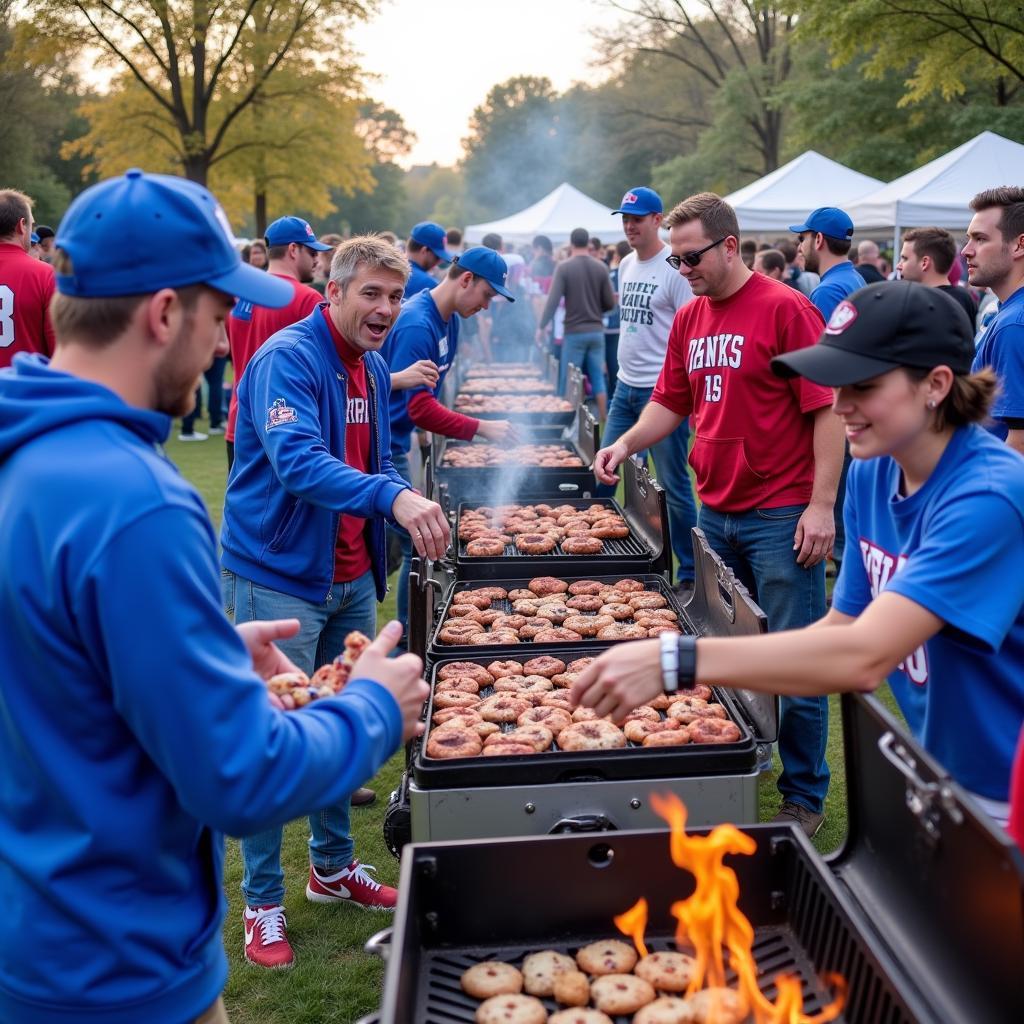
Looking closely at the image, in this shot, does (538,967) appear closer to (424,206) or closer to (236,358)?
(236,358)

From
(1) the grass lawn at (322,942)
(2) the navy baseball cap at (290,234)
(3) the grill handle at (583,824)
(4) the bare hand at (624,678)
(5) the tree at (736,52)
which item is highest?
(5) the tree at (736,52)

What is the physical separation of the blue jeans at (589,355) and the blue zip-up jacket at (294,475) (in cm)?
933

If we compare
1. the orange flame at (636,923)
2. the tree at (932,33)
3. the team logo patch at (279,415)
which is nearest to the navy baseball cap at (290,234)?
the team logo patch at (279,415)

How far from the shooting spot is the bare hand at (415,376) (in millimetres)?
6121

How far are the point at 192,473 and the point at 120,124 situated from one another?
1626 cm

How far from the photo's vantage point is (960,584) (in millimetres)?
2193

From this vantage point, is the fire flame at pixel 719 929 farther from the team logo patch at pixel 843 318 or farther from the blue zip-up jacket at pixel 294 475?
the blue zip-up jacket at pixel 294 475

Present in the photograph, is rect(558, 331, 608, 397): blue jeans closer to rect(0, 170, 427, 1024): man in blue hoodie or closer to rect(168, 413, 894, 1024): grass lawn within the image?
rect(168, 413, 894, 1024): grass lawn

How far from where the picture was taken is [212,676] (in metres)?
1.62

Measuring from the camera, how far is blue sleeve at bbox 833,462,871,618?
9.27 feet

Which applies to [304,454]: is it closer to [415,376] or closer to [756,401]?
[756,401]

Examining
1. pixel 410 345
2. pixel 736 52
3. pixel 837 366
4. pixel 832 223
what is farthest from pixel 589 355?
pixel 736 52

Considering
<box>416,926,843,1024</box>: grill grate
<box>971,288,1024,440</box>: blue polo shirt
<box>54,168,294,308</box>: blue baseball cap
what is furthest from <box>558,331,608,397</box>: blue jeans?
<box>54,168,294,308</box>: blue baseball cap

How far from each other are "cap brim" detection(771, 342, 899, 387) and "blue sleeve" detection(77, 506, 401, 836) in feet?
4.70
